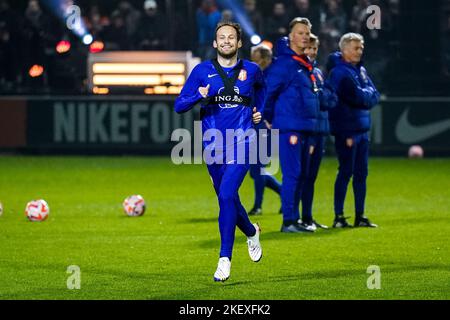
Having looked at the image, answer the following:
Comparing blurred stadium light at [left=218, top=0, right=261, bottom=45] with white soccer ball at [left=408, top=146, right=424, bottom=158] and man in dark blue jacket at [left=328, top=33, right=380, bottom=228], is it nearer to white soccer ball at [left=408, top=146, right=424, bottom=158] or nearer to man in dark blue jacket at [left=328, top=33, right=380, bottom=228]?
white soccer ball at [left=408, top=146, right=424, bottom=158]

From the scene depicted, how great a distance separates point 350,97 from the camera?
15367 millimetres

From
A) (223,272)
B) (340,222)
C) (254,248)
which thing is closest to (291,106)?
(340,222)

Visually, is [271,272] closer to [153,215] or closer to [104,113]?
[153,215]

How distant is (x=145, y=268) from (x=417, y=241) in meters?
3.55

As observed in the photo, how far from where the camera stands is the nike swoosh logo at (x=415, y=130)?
2656 cm

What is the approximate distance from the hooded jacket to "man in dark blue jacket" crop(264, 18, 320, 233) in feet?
1.37

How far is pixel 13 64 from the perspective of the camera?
28891 mm

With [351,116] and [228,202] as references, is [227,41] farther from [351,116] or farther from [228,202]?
[351,116]

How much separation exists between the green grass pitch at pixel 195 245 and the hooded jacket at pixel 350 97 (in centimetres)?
129

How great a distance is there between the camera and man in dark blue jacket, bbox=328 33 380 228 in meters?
15.4

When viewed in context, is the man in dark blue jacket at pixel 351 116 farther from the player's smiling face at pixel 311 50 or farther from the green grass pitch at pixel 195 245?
the green grass pitch at pixel 195 245

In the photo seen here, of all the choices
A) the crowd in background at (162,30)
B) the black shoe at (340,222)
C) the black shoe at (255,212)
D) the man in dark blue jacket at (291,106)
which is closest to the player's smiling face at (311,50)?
the man in dark blue jacket at (291,106)

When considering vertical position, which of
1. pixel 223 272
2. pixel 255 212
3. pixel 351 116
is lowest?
pixel 255 212

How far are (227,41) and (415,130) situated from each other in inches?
621
